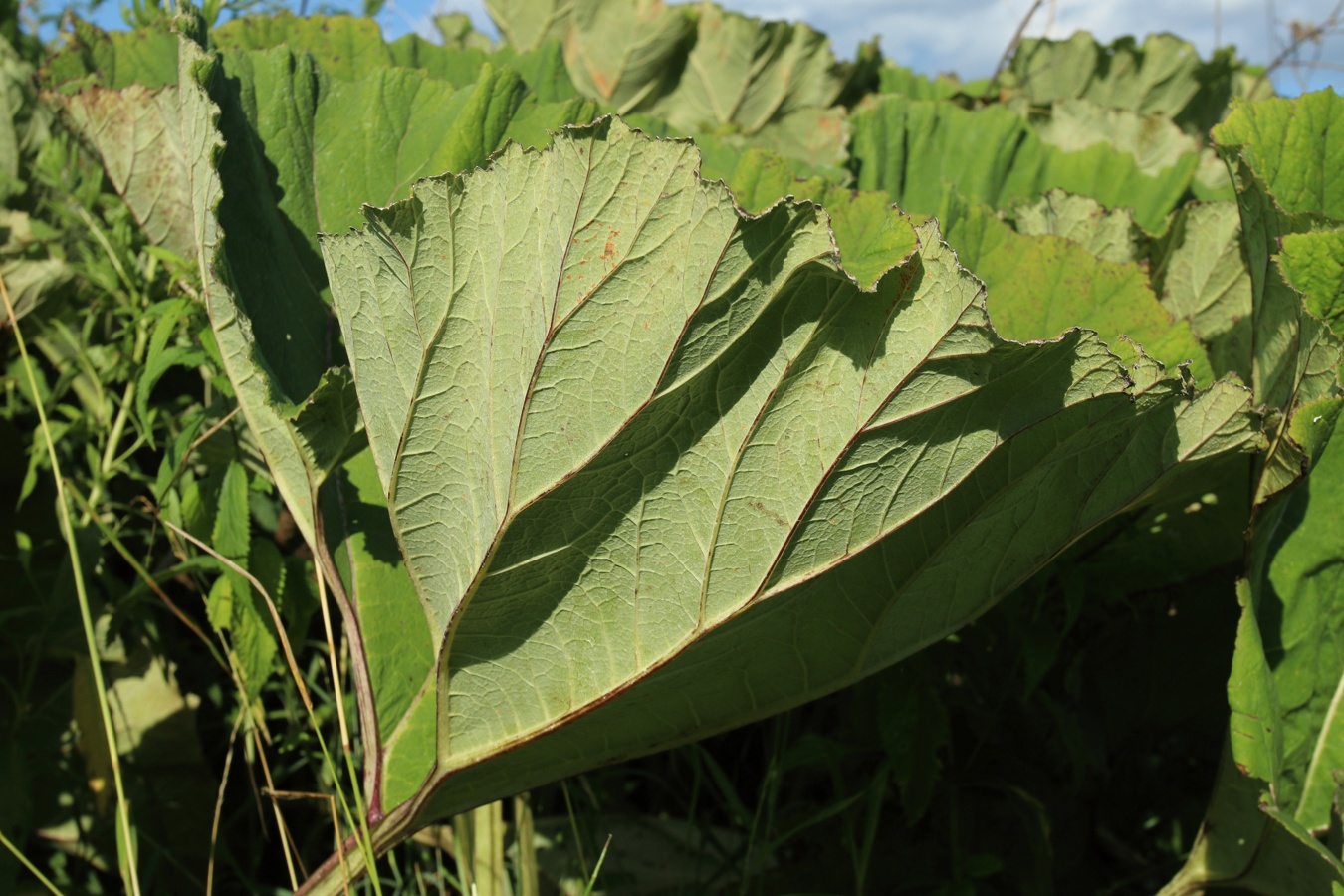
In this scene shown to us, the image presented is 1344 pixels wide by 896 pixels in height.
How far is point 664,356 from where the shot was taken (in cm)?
93

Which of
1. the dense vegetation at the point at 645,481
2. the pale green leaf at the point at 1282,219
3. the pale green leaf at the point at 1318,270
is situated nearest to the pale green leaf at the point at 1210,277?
the dense vegetation at the point at 645,481

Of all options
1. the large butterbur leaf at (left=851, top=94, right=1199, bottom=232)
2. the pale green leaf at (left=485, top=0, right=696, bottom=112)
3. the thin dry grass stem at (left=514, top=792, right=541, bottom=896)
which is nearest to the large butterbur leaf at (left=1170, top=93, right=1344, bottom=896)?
the large butterbur leaf at (left=851, top=94, right=1199, bottom=232)

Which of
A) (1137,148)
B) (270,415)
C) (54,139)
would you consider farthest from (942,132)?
(54,139)

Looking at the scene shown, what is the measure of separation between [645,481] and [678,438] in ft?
0.18

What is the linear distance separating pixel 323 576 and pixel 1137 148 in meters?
2.17

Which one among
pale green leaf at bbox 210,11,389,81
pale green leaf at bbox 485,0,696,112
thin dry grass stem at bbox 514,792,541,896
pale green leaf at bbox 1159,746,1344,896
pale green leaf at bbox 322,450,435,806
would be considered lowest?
pale green leaf at bbox 1159,746,1344,896

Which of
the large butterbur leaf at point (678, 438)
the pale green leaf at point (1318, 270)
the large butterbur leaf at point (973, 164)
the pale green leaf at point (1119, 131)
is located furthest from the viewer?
the pale green leaf at point (1119, 131)

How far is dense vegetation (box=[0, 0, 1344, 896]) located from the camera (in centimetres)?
94

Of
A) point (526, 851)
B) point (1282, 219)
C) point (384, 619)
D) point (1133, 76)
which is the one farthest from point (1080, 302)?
point (1133, 76)

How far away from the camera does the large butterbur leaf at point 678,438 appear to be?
2.96 feet

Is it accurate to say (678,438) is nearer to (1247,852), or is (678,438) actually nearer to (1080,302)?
(1080,302)

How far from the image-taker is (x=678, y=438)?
98 cm

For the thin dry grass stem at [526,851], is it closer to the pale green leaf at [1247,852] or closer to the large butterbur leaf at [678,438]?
the large butterbur leaf at [678,438]

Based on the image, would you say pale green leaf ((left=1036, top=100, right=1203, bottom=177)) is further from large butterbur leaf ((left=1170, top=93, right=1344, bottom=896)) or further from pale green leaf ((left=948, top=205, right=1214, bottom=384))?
pale green leaf ((left=948, top=205, right=1214, bottom=384))
